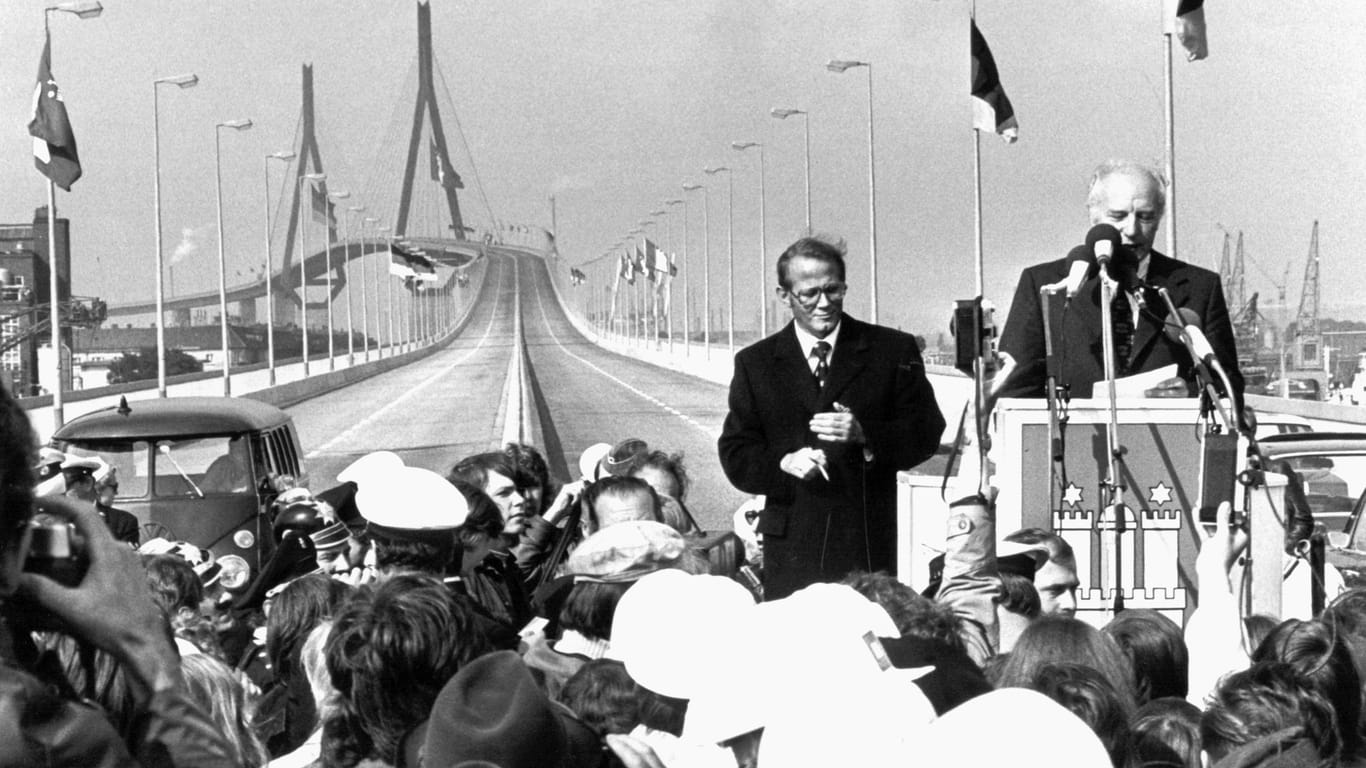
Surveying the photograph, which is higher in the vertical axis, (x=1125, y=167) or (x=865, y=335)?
(x=1125, y=167)

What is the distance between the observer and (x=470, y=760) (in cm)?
248

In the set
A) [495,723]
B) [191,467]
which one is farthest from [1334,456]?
[191,467]

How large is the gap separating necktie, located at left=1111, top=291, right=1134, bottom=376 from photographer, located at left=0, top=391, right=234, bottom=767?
4.24 meters

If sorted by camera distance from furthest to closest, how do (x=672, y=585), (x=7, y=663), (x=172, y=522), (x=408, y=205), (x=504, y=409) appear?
(x=408, y=205) → (x=504, y=409) → (x=172, y=522) → (x=672, y=585) → (x=7, y=663)

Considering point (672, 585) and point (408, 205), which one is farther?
point (408, 205)

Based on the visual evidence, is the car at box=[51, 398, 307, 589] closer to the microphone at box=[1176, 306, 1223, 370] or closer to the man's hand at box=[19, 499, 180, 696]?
the microphone at box=[1176, 306, 1223, 370]

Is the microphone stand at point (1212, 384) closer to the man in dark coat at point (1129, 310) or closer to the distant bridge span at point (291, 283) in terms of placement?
the man in dark coat at point (1129, 310)

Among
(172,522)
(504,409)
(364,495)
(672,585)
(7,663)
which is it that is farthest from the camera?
(504,409)

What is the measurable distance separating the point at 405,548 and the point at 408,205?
18732cm

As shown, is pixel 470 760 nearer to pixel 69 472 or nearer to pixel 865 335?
pixel 865 335

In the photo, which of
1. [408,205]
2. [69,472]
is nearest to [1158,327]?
[69,472]

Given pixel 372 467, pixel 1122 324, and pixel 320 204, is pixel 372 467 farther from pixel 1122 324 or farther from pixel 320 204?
pixel 320 204

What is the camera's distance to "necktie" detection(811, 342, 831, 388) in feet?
21.3

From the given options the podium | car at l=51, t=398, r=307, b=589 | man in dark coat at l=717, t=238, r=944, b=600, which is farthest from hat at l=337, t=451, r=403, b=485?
car at l=51, t=398, r=307, b=589
